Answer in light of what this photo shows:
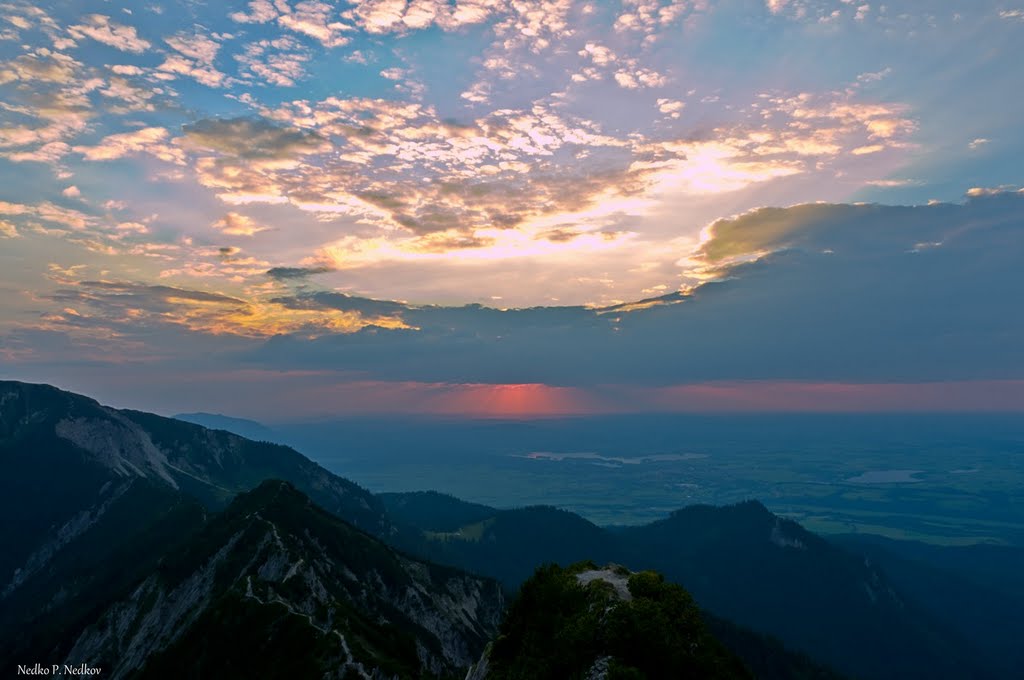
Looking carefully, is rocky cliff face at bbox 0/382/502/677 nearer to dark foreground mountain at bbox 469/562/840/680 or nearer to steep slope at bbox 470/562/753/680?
steep slope at bbox 470/562/753/680

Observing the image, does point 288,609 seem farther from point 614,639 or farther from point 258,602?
point 614,639

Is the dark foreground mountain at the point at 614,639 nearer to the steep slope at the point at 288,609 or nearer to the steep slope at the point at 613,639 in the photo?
the steep slope at the point at 613,639

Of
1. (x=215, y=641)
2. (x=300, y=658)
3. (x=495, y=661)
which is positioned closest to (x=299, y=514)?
(x=215, y=641)

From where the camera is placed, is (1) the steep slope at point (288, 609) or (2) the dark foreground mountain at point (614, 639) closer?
(2) the dark foreground mountain at point (614, 639)

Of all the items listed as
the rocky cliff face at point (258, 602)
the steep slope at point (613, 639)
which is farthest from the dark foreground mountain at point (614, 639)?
the rocky cliff face at point (258, 602)

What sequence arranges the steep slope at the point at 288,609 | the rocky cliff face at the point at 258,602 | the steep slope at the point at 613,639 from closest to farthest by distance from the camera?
the steep slope at the point at 613,639 → the steep slope at the point at 288,609 → the rocky cliff face at the point at 258,602

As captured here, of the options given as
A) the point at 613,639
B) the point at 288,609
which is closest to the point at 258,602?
the point at 288,609

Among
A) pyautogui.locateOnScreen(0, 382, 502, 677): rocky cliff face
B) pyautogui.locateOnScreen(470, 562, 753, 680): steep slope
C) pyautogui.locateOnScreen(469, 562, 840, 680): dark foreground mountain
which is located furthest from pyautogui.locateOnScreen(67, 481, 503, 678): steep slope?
pyautogui.locateOnScreen(469, 562, 840, 680): dark foreground mountain
